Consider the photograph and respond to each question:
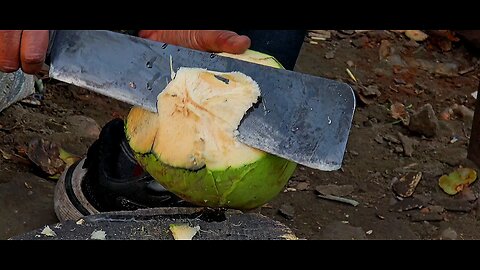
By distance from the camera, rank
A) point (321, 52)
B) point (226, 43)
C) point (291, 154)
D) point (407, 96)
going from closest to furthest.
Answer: point (291, 154) → point (226, 43) → point (407, 96) → point (321, 52)

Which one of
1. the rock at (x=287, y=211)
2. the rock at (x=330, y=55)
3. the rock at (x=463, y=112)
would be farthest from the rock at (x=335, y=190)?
the rock at (x=330, y=55)

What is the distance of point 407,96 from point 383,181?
742mm

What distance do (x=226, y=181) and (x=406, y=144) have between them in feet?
6.29

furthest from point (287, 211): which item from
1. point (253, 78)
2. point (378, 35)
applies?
point (378, 35)

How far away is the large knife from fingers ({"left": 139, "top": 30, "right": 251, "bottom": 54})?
0.25 feet

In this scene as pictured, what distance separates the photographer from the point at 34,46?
177 centimetres

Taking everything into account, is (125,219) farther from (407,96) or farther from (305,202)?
(407,96)

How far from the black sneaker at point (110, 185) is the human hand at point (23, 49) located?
26.1 inches

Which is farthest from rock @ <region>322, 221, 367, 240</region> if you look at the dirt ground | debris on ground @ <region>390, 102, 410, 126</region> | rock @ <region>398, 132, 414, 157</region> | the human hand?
the human hand

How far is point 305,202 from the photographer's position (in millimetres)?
3102

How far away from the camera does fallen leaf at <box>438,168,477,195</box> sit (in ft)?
10.7

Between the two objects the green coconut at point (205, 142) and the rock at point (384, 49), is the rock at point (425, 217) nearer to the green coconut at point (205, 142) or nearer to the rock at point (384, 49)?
the rock at point (384, 49)

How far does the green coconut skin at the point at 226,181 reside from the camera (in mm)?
1723
